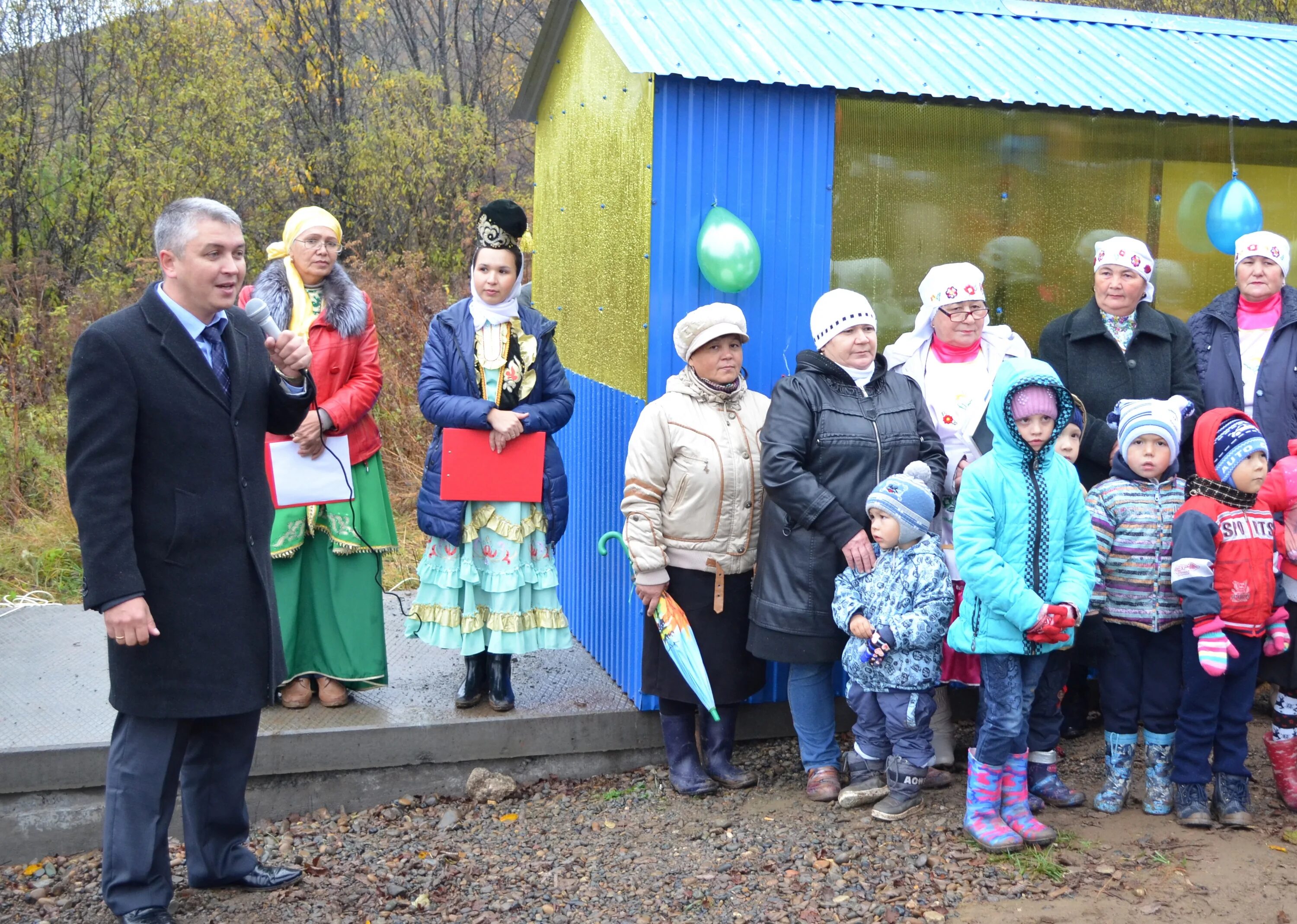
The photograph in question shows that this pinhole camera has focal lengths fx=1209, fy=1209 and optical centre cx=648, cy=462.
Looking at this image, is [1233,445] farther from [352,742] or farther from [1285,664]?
[352,742]

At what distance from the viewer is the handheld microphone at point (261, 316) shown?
367 cm

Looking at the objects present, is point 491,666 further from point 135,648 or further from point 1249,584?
point 1249,584

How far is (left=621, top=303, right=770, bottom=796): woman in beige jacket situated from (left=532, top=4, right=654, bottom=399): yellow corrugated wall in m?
0.42

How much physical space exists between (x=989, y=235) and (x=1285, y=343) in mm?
1313

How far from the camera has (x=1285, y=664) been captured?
14.6 feet

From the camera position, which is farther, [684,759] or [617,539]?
[617,539]

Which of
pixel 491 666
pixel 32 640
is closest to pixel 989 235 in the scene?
pixel 491 666

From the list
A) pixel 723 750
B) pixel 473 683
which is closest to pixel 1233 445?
pixel 723 750

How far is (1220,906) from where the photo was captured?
12.3ft

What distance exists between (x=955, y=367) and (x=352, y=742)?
2733mm

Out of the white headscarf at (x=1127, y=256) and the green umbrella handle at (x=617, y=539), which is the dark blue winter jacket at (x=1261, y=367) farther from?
the green umbrella handle at (x=617, y=539)

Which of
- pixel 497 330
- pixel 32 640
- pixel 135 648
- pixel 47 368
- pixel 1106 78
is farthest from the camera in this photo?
pixel 47 368

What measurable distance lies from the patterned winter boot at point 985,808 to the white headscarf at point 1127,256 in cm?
200

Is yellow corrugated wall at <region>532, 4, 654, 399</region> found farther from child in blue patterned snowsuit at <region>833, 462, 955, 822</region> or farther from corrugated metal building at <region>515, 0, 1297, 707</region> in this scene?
child in blue patterned snowsuit at <region>833, 462, 955, 822</region>
